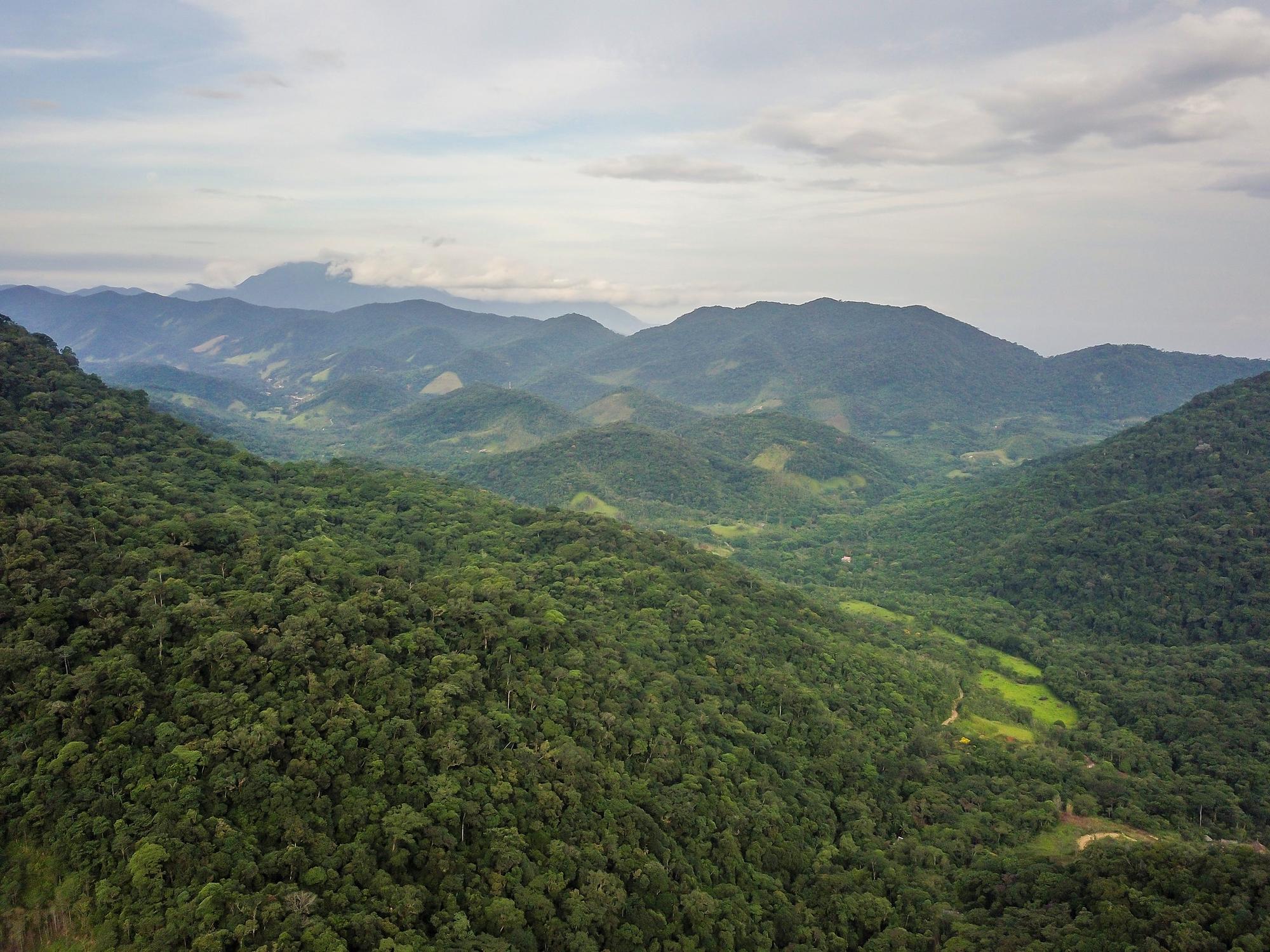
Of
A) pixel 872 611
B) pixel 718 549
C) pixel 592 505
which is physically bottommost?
pixel 872 611

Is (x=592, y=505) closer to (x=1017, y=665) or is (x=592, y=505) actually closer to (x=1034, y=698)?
(x=1017, y=665)

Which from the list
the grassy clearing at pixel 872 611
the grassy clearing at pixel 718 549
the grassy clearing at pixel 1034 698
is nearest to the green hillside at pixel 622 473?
the grassy clearing at pixel 718 549

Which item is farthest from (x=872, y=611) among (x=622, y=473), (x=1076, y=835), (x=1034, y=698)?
(x=622, y=473)

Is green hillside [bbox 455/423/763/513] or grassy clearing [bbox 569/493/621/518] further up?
green hillside [bbox 455/423/763/513]

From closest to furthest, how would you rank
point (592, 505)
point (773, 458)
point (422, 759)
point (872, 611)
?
point (422, 759), point (872, 611), point (592, 505), point (773, 458)

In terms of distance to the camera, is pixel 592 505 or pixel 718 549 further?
pixel 592 505

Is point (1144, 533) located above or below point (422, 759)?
above

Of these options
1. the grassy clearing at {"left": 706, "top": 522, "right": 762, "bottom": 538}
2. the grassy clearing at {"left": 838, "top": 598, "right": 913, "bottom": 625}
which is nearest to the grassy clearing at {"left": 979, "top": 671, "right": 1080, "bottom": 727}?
the grassy clearing at {"left": 838, "top": 598, "right": 913, "bottom": 625}

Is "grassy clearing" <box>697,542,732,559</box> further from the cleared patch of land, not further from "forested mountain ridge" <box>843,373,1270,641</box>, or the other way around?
the cleared patch of land

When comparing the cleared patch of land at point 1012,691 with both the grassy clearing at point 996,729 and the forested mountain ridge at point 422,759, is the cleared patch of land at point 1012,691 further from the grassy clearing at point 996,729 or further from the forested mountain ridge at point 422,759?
the forested mountain ridge at point 422,759
